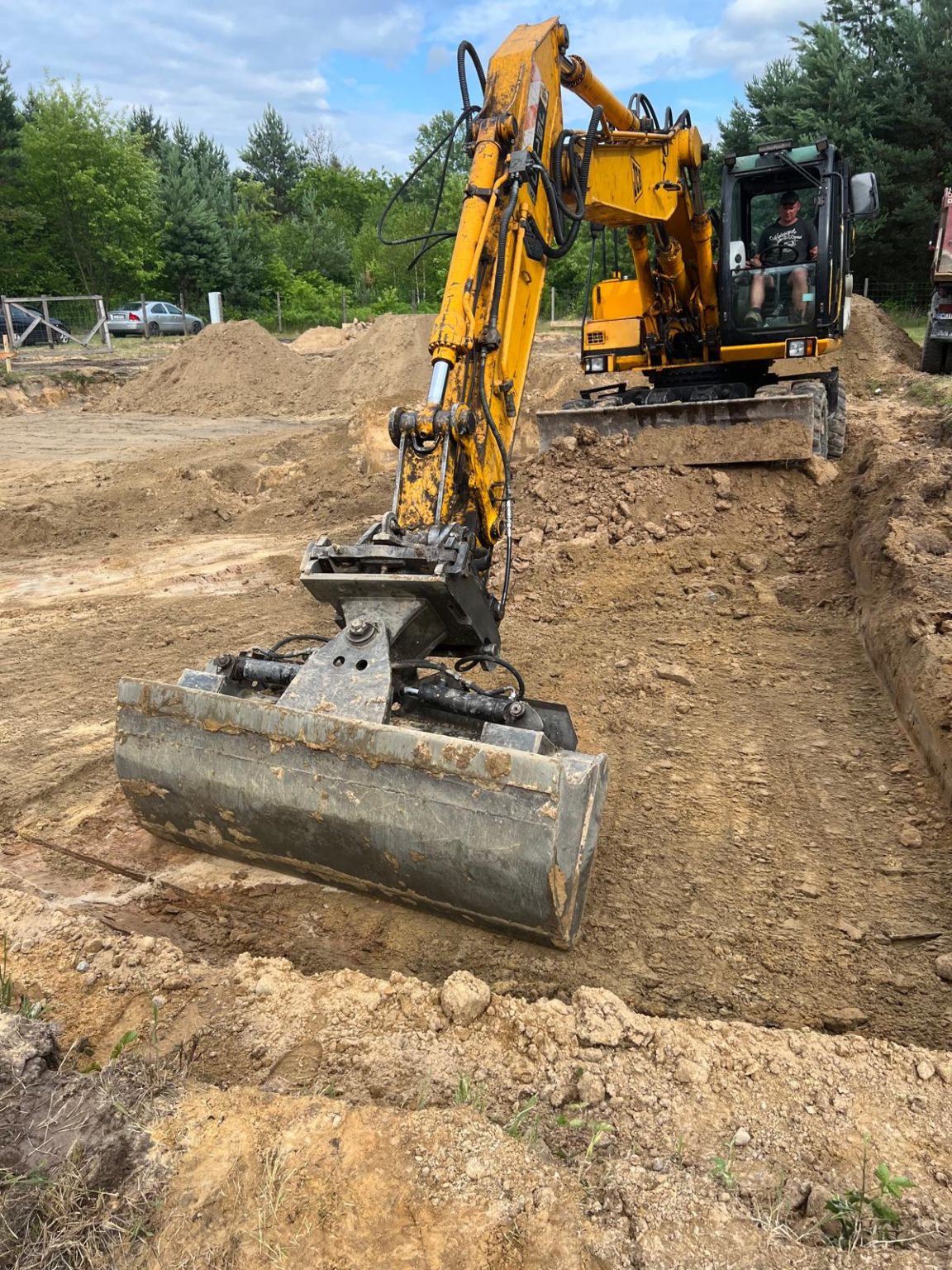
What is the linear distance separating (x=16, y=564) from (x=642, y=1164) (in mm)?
7922

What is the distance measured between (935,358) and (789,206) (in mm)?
9248

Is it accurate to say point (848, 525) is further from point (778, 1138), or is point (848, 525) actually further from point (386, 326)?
point (386, 326)

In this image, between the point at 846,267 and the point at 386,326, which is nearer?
the point at 846,267

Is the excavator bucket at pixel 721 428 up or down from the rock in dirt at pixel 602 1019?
up

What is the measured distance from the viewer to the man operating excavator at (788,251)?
7.90 metres

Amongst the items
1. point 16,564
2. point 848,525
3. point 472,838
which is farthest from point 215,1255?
point 16,564

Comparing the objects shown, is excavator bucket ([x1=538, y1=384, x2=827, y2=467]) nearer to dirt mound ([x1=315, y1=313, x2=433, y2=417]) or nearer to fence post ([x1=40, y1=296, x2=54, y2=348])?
dirt mound ([x1=315, y1=313, x2=433, y2=417])

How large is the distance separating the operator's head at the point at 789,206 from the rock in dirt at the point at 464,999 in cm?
770

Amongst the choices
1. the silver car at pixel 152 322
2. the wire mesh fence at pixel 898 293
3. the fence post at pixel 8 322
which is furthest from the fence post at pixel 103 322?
the wire mesh fence at pixel 898 293

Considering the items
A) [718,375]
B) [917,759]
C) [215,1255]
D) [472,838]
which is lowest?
[917,759]

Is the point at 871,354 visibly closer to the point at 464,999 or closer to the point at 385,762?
the point at 385,762

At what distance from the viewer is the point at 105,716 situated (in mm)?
4855

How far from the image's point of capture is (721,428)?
740 cm

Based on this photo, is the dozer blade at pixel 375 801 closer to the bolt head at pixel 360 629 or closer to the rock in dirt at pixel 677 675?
the bolt head at pixel 360 629
